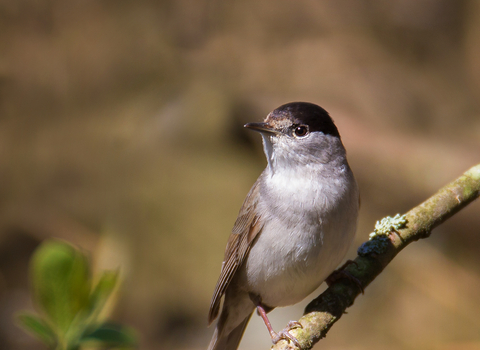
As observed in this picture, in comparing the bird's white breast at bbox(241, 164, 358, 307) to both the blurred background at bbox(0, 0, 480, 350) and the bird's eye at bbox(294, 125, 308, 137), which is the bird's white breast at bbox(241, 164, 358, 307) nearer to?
the bird's eye at bbox(294, 125, 308, 137)

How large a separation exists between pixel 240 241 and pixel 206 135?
4263mm

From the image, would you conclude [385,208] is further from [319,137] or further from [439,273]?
[319,137]

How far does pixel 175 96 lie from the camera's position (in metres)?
7.84

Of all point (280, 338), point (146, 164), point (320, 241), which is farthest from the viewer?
point (146, 164)

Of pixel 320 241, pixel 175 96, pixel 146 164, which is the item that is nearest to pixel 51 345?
pixel 320 241

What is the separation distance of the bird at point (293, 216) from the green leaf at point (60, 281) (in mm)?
1529

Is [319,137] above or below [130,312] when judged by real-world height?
below

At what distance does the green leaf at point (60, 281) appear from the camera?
1374mm

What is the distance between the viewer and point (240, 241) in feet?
10.8

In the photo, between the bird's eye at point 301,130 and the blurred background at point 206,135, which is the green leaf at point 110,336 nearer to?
the bird's eye at point 301,130

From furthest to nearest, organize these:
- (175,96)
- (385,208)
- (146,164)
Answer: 1. (175,96)
2. (146,164)
3. (385,208)

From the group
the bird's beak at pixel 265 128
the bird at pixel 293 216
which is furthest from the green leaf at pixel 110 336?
the bird's beak at pixel 265 128

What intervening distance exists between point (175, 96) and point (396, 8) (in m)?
4.37

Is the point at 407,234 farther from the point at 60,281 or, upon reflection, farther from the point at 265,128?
the point at 60,281
